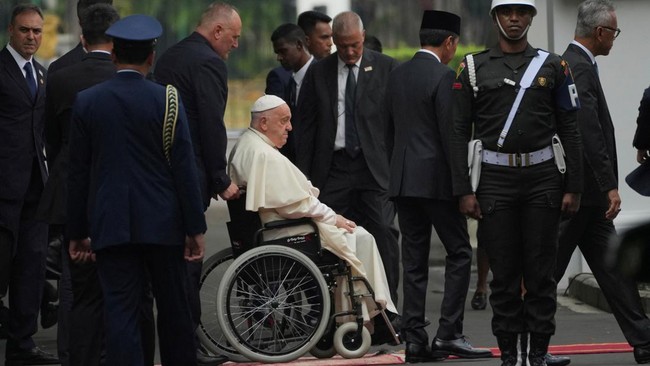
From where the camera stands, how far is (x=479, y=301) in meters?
11.4

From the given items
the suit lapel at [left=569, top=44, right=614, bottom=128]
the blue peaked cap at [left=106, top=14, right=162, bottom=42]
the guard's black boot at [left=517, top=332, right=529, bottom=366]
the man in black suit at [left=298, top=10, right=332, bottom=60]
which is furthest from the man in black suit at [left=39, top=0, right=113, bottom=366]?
the man in black suit at [left=298, top=10, right=332, bottom=60]

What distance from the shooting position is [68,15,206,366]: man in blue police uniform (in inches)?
265

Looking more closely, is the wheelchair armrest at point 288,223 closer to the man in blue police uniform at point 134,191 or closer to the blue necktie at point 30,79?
the blue necktie at point 30,79

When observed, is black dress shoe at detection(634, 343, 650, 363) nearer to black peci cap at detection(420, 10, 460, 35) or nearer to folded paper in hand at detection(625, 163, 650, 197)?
black peci cap at detection(420, 10, 460, 35)

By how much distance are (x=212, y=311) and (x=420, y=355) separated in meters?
1.45

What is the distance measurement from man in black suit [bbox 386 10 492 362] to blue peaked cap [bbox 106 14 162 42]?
2.37 m

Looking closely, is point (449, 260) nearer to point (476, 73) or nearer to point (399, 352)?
point (399, 352)

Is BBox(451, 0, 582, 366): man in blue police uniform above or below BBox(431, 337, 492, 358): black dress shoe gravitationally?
above

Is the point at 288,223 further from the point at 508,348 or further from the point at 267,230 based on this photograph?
Result: the point at 508,348

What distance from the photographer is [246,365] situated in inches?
348

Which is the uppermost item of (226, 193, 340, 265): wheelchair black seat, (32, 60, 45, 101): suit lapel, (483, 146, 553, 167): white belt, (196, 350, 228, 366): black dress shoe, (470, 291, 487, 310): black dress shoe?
(32, 60, 45, 101): suit lapel

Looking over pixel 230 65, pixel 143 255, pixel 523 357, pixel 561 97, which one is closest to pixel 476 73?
pixel 561 97

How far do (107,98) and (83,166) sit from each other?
0.33 m

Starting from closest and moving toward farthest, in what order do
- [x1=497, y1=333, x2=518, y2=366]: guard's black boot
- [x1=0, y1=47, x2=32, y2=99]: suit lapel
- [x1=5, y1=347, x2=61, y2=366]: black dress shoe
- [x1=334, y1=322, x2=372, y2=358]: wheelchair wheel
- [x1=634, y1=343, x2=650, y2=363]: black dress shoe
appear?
[x1=497, y1=333, x2=518, y2=366]: guard's black boot < [x1=634, y1=343, x2=650, y2=363]: black dress shoe < [x1=334, y1=322, x2=372, y2=358]: wheelchair wheel < [x1=5, y1=347, x2=61, y2=366]: black dress shoe < [x1=0, y1=47, x2=32, y2=99]: suit lapel
